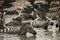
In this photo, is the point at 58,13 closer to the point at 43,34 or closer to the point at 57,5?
the point at 57,5

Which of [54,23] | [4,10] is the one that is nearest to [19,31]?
[54,23]

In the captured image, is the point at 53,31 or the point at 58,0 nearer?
the point at 53,31

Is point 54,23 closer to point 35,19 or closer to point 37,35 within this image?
point 35,19

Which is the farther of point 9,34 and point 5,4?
point 5,4

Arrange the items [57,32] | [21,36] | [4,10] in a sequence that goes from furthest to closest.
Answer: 1. [4,10]
2. [57,32]
3. [21,36]

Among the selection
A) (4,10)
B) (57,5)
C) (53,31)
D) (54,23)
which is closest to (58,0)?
(57,5)

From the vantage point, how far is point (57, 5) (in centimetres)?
3375

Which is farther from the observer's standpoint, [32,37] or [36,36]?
[36,36]

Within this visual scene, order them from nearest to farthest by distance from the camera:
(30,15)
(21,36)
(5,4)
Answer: (21,36), (30,15), (5,4)

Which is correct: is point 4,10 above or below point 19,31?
below

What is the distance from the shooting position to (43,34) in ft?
68.0

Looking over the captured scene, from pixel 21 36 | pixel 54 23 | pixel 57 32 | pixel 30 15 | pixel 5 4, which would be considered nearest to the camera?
pixel 21 36

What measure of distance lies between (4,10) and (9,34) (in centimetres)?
1309

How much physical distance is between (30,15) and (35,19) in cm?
188
